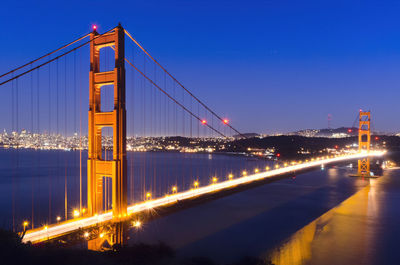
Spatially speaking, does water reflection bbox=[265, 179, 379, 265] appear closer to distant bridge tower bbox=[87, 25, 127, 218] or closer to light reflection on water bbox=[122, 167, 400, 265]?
light reflection on water bbox=[122, 167, 400, 265]

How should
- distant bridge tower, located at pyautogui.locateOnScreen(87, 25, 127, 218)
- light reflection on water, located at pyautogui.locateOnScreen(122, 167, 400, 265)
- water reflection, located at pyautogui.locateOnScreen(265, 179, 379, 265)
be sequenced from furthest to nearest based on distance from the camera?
1. light reflection on water, located at pyautogui.locateOnScreen(122, 167, 400, 265)
2. water reflection, located at pyautogui.locateOnScreen(265, 179, 379, 265)
3. distant bridge tower, located at pyautogui.locateOnScreen(87, 25, 127, 218)

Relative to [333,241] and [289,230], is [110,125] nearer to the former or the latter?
[333,241]

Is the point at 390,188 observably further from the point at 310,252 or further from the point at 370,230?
the point at 310,252

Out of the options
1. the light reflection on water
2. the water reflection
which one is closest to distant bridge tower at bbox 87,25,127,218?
the light reflection on water

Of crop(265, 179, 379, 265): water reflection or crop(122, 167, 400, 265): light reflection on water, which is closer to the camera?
crop(265, 179, 379, 265): water reflection

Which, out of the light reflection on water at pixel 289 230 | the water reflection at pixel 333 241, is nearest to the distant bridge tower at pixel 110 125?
the light reflection on water at pixel 289 230

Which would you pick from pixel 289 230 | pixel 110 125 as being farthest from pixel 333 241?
pixel 110 125

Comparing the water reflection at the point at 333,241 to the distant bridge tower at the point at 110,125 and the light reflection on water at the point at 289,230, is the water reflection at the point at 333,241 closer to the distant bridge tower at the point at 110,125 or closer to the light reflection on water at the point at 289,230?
the light reflection on water at the point at 289,230
